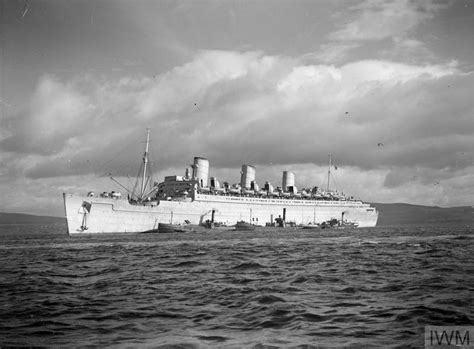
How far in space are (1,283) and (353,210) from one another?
4284 inches

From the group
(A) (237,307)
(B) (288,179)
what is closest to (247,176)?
(B) (288,179)

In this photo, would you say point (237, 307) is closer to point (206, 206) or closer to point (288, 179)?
point (206, 206)

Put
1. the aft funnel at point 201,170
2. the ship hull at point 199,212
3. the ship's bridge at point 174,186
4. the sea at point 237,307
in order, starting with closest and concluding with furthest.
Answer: the sea at point 237,307
the ship hull at point 199,212
the ship's bridge at point 174,186
the aft funnel at point 201,170

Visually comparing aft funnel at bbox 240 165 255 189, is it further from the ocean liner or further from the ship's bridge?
the ship's bridge

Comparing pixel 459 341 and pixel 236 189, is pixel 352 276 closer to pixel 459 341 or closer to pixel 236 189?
pixel 459 341

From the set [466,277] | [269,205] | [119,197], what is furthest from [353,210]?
[466,277]

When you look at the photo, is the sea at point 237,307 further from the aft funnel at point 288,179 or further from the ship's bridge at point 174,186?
the aft funnel at point 288,179

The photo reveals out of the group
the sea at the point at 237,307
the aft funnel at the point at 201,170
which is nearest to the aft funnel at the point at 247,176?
the aft funnel at the point at 201,170

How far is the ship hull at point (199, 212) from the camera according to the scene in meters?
58.5

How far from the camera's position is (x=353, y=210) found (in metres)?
115

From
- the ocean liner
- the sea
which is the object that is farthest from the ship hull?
the sea

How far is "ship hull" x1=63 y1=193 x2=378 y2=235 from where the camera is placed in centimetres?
5850

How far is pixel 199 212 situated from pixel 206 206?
241cm

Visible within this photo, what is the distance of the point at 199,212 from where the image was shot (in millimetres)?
79062
